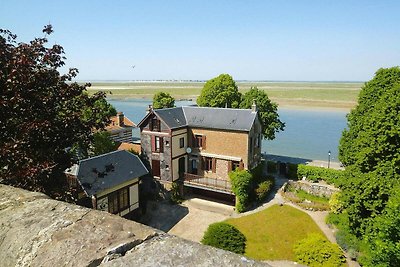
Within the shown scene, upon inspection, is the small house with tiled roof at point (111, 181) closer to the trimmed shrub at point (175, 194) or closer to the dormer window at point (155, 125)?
the trimmed shrub at point (175, 194)

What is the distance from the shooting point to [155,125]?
31.5 metres

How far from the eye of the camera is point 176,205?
2995 centimetres

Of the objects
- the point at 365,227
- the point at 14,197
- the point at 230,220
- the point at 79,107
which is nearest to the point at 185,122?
the point at 230,220

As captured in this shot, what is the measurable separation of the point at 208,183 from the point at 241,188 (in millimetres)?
3859

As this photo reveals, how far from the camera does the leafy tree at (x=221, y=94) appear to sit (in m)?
46.0

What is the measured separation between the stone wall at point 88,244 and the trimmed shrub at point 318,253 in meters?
19.8

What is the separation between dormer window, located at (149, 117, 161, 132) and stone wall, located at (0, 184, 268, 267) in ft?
93.3

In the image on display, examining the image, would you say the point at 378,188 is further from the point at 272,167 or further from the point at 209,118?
the point at 272,167

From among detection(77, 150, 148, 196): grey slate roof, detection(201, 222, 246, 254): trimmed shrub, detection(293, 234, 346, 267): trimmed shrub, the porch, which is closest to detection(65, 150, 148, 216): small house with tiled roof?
detection(77, 150, 148, 196): grey slate roof

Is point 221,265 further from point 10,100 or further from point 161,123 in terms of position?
point 161,123

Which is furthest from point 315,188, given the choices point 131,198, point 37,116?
point 37,116

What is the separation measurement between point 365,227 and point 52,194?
16.6 meters

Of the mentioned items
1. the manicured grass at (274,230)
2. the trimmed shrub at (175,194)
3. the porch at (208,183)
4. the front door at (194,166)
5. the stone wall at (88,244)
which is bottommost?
the manicured grass at (274,230)

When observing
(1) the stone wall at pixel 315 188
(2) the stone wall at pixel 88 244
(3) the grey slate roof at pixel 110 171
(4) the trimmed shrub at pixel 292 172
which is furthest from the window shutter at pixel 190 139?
(2) the stone wall at pixel 88 244
